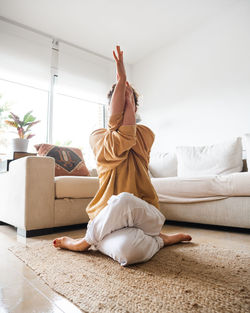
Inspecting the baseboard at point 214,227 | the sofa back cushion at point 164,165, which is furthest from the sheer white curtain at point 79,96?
the baseboard at point 214,227

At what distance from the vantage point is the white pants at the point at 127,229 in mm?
1065

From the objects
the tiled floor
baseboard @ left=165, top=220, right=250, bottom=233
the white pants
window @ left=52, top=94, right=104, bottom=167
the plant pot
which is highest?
window @ left=52, top=94, right=104, bottom=167

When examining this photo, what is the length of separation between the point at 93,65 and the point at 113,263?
3.82m

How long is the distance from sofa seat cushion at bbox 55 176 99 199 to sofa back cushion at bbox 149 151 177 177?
125 centimetres

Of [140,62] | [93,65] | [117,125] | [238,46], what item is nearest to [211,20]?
[238,46]

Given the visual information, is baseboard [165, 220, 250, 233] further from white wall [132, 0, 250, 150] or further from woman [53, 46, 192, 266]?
white wall [132, 0, 250, 150]

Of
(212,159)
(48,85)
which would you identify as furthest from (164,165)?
(48,85)

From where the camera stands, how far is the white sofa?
1878 millimetres

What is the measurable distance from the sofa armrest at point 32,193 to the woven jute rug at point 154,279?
A: 498mm

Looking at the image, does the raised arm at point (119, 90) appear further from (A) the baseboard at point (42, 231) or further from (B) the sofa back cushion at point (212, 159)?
(B) the sofa back cushion at point (212, 159)

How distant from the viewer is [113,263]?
1137 millimetres

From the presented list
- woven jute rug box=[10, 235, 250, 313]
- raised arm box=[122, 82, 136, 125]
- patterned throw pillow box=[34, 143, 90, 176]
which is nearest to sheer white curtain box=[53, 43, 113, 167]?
patterned throw pillow box=[34, 143, 90, 176]

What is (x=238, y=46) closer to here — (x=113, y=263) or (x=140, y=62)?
(x=140, y=62)

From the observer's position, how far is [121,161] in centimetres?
126
